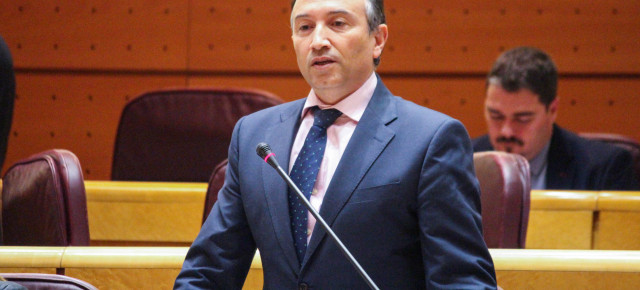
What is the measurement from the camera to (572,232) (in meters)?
1.81

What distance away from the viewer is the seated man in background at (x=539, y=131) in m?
2.29

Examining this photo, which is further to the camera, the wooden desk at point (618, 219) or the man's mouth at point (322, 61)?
the wooden desk at point (618, 219)

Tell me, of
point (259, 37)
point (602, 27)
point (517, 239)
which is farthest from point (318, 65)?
point (602, 27)

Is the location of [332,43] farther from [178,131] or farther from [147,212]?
[178,131]

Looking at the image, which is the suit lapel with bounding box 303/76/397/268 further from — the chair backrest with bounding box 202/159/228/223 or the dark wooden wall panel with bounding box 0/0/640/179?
the dark wooden wall panel with bounding box 0/0/640/179

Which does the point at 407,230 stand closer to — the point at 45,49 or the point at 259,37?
the point at 259,37

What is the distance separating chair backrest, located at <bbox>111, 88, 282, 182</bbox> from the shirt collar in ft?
3.56

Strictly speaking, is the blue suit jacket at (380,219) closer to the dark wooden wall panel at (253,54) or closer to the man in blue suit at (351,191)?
the man in blue suit at (351,191)

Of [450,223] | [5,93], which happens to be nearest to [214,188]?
[5,93]

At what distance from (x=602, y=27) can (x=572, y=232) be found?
156 cm

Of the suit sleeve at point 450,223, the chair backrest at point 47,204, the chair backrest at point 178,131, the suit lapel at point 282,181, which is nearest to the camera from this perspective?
the suit sleeve at point 450,223

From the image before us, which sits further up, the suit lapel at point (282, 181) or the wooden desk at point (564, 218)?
the suit lapel at point (282, 181)

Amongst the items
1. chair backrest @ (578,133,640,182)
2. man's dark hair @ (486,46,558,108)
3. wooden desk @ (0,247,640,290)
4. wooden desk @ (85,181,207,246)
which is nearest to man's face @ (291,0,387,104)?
wooden desk @ (0,247,640,290)

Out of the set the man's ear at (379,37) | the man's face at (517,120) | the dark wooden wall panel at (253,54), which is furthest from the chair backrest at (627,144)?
the man's ear at (379,37)
